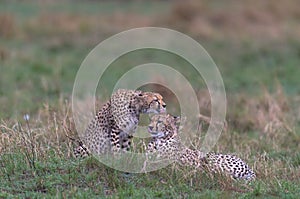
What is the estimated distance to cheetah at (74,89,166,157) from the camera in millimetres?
6867

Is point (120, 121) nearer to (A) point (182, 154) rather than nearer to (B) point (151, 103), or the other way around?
(B) point (151, 103)

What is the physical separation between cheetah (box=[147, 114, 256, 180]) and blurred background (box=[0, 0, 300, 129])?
226 centimetres

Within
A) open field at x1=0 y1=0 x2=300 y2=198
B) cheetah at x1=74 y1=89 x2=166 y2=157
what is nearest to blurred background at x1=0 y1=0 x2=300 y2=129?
open field at x1=0 y1=0 x2=300 y2=198

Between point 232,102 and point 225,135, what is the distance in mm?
2589

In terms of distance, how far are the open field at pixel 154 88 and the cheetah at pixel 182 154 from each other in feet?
0.52

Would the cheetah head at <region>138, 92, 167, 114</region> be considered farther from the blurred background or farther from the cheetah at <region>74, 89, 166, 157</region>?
the blurred background

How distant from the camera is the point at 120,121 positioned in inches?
271

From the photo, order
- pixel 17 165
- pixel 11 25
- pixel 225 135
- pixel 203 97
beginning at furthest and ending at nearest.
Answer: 1. pixel 11 25
2. pixel 203 97
3. pixel 225 135
4. pixel 17 165

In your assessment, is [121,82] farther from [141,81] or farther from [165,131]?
[165,131]

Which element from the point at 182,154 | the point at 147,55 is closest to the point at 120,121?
the point at 182,154

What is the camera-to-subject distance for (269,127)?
863 centimetres

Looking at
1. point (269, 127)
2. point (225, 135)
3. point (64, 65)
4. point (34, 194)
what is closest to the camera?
point (34, 194)

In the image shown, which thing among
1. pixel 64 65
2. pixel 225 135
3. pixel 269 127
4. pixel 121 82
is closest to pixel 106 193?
pixel 225 135

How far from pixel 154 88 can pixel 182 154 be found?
4852 millimetres
